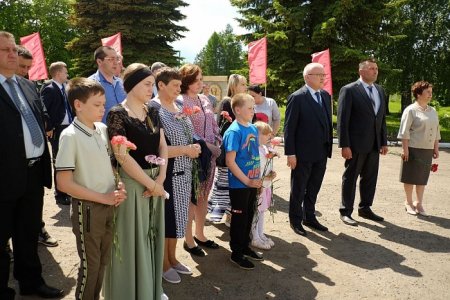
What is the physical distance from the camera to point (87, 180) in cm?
268

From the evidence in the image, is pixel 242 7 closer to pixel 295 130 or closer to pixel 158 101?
pixel 295 130

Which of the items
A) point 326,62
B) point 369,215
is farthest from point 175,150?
point 326,62

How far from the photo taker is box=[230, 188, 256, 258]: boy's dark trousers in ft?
12.9

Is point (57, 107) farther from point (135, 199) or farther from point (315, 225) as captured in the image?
point (315, 225)

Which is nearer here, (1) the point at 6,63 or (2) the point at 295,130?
(1) the point at 6,63

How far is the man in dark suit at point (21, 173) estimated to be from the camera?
293cm

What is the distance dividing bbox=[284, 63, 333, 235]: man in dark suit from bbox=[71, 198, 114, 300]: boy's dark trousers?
289cm

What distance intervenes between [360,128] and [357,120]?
126mm

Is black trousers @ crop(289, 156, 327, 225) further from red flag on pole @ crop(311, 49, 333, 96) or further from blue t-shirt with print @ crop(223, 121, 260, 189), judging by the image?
red flag on pole @ crop(311, 49, 333, 96)

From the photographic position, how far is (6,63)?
308cm

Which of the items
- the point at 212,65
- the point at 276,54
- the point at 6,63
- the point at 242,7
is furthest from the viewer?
the point at 212,65

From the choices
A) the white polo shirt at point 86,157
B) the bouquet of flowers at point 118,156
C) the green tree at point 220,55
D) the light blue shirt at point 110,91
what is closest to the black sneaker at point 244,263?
the bouquet of flowers at point 118,156

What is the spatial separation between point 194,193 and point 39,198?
1390mm

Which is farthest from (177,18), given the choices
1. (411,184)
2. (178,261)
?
(178,261)
